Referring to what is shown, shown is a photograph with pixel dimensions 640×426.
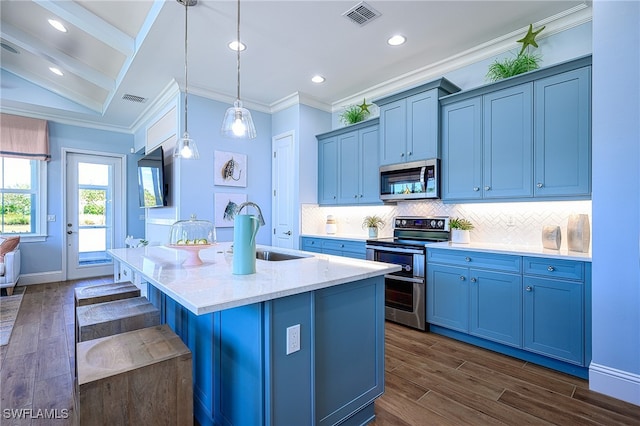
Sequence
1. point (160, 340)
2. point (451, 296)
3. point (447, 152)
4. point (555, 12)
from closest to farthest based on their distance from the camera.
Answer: point (160, 340)
point (555, 12)
point (451, 296)
point (447, 152)

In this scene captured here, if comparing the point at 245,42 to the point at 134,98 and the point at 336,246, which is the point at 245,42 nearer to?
the point at 134,98

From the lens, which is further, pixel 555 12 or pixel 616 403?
pixel 555 12

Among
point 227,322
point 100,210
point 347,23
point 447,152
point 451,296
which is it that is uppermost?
point 347,23

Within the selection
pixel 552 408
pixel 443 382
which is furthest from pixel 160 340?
pixel 552 408

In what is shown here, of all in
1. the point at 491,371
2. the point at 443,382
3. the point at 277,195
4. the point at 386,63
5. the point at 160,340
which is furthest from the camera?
the point at 277,195

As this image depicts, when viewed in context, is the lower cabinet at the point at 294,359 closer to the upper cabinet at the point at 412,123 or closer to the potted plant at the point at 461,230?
the potted plant at the point at 461,230

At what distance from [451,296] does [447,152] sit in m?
1.49

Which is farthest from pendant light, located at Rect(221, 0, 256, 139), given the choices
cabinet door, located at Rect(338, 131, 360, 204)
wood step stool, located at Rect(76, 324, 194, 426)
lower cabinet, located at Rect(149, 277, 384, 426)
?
cabinet door, located at Rect(338, 131, 360, 204)

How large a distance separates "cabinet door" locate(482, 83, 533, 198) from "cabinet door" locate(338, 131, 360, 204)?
1683 millimetres

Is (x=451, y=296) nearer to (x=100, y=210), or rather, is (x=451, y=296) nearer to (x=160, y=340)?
(x=160, y=340)

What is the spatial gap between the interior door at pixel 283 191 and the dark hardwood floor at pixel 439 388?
7.44 ft

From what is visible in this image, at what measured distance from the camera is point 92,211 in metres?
5.88

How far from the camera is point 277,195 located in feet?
16.2

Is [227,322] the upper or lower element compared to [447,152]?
lower
